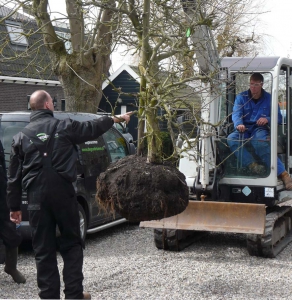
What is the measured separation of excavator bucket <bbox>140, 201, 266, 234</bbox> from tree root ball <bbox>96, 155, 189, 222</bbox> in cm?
277

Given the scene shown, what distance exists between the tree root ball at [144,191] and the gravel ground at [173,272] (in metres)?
1.27

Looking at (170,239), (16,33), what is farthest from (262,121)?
(16,33)

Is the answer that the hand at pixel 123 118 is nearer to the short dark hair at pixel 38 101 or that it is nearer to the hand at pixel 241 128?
the short dark hair at pixel 38 101

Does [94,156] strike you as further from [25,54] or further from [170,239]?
[25,54]

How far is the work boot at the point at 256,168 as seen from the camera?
8.85 metres

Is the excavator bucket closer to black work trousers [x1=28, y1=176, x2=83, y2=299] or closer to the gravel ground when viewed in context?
the gravel ground

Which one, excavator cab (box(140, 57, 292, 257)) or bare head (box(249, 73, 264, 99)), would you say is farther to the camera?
bare head (box(249, 73, 264, 99))

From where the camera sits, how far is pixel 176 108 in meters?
6.35

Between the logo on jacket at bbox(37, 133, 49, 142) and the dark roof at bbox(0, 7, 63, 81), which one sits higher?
the dark roof at bbox(0, 7, 63, 81)

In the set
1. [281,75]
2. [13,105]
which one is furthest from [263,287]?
[13,105]

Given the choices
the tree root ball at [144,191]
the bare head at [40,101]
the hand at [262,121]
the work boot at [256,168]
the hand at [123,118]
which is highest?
the bare head at [40,101]

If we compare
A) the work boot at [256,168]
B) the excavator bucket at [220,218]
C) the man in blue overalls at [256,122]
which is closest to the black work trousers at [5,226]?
the excavator bucket at [220,218]

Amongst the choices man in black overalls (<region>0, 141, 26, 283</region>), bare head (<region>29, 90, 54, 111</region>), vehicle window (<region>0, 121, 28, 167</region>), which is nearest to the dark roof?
vehicle window (<region>0, 121, 28, 167</region>)

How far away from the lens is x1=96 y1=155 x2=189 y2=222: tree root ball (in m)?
5.43
